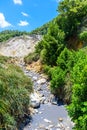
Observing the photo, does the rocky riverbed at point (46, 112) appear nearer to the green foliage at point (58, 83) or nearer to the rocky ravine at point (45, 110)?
the rocky ravine at point (45, 110)

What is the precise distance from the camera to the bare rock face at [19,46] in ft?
139

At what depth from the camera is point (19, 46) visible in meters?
43.3

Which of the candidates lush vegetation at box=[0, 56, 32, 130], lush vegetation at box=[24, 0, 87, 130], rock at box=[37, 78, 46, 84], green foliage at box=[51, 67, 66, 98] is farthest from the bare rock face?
lush vegetation at box=[0, 56, 32, 130]

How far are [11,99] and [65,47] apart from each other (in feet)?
37.5

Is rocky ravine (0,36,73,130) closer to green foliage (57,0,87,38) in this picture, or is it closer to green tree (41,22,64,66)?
green tree (41,22,64,66)

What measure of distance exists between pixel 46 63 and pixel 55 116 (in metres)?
9.53

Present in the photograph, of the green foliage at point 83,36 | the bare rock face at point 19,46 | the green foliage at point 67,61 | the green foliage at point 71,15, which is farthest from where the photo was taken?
the bare rock face at point 19,46

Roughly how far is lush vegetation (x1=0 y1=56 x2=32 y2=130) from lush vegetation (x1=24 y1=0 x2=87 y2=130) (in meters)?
2.75

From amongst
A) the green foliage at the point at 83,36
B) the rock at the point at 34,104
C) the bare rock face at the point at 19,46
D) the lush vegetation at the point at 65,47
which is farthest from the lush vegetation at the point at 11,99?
the bare rock face at the point at 19,46

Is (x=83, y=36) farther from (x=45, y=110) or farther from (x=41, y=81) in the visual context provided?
(x=45, y=110)

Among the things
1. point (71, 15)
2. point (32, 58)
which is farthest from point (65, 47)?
point (32, 58)

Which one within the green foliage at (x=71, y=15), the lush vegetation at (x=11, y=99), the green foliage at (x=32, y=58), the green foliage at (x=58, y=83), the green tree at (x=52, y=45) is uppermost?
the green foliage at (x=71, y=15)

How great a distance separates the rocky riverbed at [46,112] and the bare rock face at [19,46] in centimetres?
1530

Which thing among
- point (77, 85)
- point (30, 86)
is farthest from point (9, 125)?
point (30, 86)
